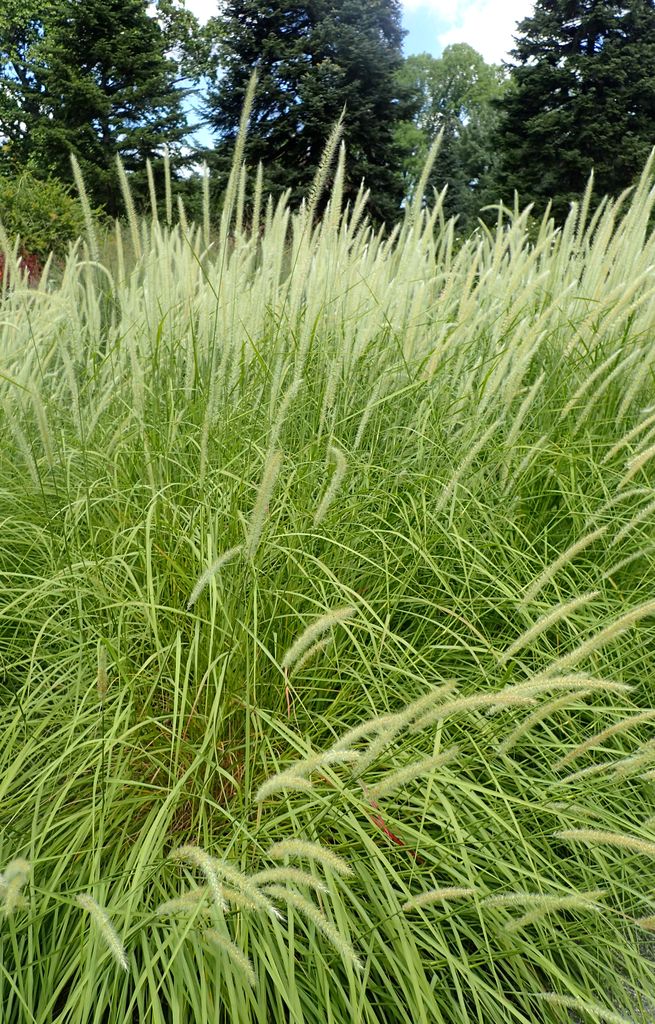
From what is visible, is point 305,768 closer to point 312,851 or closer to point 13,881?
point 312,851

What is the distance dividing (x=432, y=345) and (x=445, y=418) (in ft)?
1.28

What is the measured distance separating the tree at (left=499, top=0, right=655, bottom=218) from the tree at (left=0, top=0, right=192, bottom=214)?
11.1 m

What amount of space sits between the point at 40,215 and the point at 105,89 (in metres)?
15.6

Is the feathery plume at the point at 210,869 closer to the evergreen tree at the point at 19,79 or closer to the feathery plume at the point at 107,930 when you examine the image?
the feathery plume at the point at 107,930

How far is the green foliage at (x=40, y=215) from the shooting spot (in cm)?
1065

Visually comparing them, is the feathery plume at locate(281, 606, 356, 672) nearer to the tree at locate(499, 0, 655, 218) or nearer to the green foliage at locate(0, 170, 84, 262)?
the green foliage at locate(0, 170, 84, 262)

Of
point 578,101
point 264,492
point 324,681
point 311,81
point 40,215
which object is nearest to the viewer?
point 264,492

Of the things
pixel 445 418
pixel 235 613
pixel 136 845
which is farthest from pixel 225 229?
pixel 136 845

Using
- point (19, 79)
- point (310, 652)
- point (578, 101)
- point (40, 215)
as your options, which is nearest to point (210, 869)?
point (310, 652)

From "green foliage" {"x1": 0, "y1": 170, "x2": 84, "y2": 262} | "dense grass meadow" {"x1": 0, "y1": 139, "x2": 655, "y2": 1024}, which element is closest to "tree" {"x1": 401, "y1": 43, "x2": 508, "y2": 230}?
"green foliage" {"x1": 0, "y1": 170, "x2": 84, "y2": 262}

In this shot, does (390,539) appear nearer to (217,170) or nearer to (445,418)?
(445,418)

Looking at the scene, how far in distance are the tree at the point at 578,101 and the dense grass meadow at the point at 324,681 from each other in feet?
75.9

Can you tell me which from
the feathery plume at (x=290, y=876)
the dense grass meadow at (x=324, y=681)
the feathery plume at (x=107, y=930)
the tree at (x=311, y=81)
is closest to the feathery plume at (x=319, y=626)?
the dense grass meadow at (x=324, y=681)

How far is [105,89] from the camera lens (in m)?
23.9
